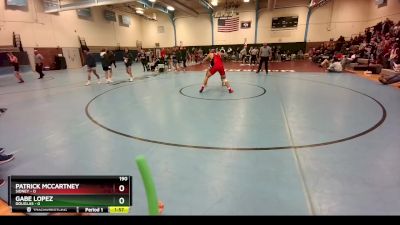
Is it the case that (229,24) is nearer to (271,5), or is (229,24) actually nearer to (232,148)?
(271,5)

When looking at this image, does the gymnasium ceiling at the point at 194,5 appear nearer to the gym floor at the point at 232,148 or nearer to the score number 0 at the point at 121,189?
the gym floor at the point at 232,148

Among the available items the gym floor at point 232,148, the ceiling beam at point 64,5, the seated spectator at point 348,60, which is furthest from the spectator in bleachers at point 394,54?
the ceiling beam at point 64,5

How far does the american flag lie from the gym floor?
73.3ft

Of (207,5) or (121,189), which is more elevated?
(207,5)

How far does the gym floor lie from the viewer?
2.46 meters

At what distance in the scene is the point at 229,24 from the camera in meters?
27.4

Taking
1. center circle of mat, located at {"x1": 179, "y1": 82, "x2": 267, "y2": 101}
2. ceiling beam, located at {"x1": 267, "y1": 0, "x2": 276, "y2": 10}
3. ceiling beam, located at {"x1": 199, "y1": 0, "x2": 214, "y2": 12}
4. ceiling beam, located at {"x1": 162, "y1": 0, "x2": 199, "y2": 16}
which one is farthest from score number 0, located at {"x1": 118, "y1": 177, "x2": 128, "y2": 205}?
ceiling beam, located at {"x1": 267, "y1": 0, "x2": 276, "y2": 10}

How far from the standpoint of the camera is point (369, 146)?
11.8 feet

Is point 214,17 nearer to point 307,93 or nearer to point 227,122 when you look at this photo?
point 307,93

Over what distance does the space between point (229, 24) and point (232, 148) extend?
2642cm
